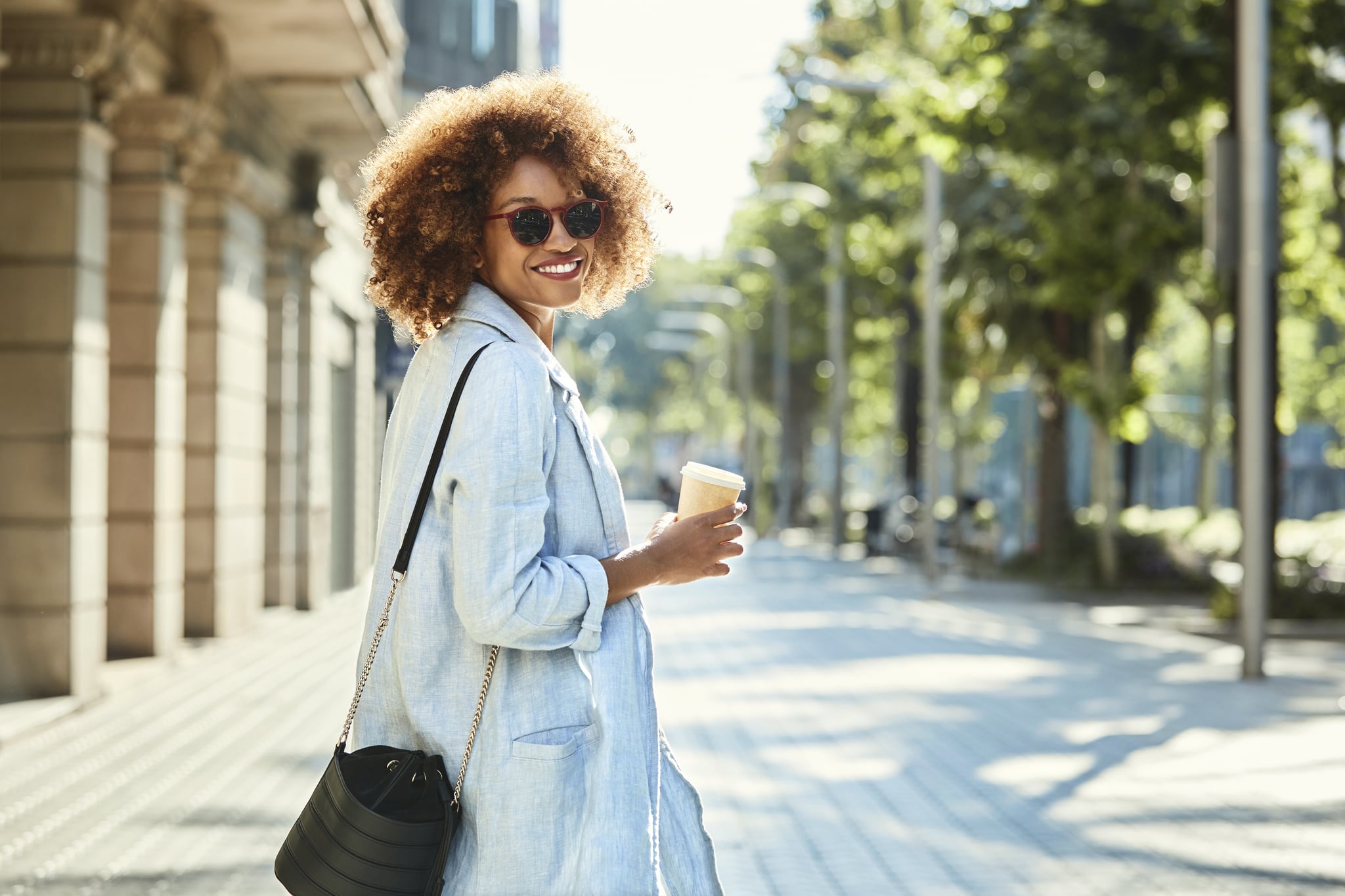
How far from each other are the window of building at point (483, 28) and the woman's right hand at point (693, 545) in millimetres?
30971

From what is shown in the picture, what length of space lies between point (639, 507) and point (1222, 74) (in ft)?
201

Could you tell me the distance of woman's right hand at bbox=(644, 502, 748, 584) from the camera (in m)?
2.57

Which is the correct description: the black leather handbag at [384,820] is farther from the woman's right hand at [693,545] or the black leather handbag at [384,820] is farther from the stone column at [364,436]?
the stone column at [364,436]

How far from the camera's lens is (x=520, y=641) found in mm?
2414

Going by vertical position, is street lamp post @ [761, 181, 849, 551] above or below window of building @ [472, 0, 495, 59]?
below

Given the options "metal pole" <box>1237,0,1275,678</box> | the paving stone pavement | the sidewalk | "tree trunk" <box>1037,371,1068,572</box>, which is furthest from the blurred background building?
"tree trunk" <box>1037,371,1068,572</box>

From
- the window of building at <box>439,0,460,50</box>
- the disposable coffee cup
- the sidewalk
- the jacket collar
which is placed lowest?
the sidewalk

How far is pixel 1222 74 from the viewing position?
18.1 metres

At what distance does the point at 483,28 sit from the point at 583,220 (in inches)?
1257

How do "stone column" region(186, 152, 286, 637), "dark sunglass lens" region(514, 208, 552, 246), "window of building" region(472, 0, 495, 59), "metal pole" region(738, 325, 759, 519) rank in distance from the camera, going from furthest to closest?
"metal pole" region(738, 325, 759, 519) → "window of building" region(472, 0, 495, 59) → "stone column" region(186, 152, 286, 637) → "dark sunglass lens" region(514, 208, 552, 246)

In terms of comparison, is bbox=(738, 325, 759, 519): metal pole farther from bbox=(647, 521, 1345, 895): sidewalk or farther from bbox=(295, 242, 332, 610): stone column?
bbox=(647, 521, 1345, 895): sidewalk

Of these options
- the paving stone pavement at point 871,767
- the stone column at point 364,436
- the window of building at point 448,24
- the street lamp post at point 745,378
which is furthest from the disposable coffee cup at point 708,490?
the street lamp post at point 745,378

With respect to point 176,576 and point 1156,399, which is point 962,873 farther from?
point 1156,399

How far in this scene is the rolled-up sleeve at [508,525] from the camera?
93.4 inches
